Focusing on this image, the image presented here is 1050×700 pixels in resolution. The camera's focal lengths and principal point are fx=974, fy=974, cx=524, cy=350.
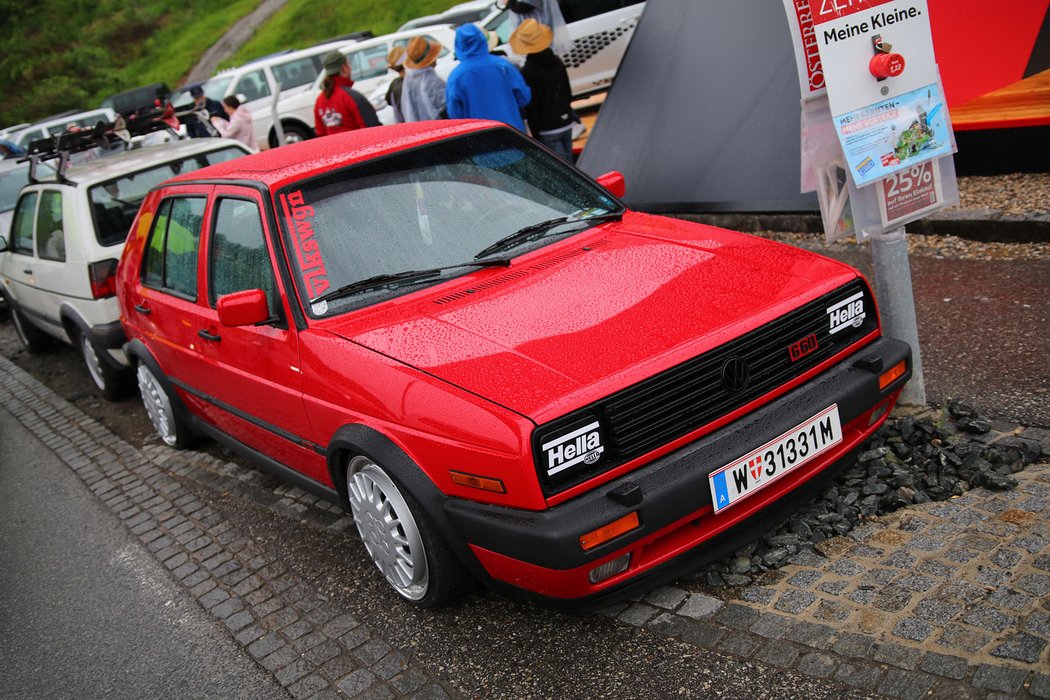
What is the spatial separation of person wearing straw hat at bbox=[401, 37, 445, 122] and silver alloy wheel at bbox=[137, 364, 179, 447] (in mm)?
4056

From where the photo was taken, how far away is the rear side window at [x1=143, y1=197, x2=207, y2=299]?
16.5 ft

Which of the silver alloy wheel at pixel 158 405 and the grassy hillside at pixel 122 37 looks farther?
the grassy hillside at pixel 122 37

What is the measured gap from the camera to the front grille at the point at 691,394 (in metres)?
A: 3.13

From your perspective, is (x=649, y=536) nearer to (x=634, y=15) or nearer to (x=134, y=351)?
(x=134, y=351)

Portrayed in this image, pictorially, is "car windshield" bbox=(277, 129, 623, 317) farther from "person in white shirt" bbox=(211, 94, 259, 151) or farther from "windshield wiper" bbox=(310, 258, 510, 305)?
"person in white shirt" bbox=(211, 94, 259, 151)

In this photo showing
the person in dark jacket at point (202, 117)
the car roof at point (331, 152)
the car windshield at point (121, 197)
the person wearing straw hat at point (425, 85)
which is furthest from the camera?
the person in dark jacket at point (202, 117)

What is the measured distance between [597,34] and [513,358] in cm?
1061

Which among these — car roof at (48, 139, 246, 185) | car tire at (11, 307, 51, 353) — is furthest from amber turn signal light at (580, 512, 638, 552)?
car tire at (11, 307, 51, 353)

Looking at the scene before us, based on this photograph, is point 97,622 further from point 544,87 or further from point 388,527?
point 544,87

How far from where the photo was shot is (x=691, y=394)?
3293 millimetres

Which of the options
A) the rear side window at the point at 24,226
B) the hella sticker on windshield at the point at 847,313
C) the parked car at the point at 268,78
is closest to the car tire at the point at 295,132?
the parked car at the point at 268,78

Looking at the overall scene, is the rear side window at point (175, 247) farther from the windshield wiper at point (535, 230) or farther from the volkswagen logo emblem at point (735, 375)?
the volkswagen logo emblem at point (735, 375)

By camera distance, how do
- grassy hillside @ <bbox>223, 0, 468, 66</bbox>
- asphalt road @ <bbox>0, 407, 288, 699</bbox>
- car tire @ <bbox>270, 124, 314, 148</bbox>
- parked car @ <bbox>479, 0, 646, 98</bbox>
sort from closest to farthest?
1. asphalt road @ <bbox>0, 407, 288, 699</bbox>
2. parked car @ <bbox>479, 0, 646, 98</bbox>
3. car tire @ <bbox>270, 124, 314, 148</bbox>
4. grassy hillside @ <bbox>223, 0, 468, 66</bbox>

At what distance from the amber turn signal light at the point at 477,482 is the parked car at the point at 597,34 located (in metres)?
10.4
